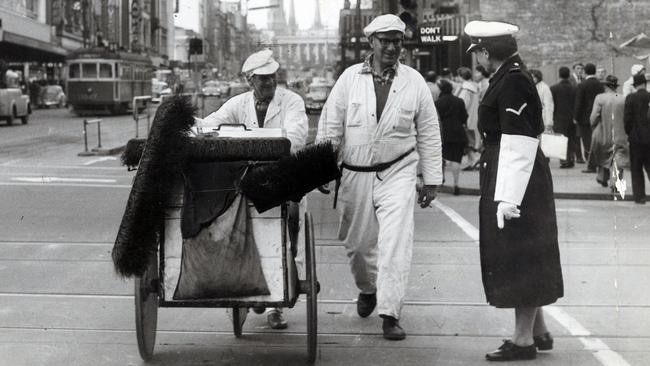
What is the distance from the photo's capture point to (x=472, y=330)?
7.33 meters

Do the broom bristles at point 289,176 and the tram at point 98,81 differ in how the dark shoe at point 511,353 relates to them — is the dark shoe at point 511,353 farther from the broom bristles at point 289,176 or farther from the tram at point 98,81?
the tram at point 98,81

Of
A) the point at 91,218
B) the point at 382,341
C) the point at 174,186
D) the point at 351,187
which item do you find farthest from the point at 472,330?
the point at 91,218

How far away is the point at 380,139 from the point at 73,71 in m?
48.4

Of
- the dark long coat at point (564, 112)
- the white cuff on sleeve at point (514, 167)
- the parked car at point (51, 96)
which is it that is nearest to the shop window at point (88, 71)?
the parked car at point (51, 96)

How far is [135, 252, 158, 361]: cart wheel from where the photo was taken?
6016 millimetres

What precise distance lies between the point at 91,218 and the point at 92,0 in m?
69.3

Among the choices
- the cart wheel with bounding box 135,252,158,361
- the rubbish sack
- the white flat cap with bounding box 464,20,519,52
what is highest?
the white flat cap with bounding box 464,20,519,52

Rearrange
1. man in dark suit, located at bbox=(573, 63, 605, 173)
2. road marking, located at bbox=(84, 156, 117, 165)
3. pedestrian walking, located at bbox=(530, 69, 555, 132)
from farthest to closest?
Result: road marking, located at bbox=(84, 156, 117, 165) < man in dark suit, located at bbox=(573, 63, 605, 173) < pedestrian walking, located at bbox=(530, 69, 555, 132)

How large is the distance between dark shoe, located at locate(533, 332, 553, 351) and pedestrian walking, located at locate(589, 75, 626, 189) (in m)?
9.90

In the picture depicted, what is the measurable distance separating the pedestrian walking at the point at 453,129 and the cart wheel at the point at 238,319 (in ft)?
35.0

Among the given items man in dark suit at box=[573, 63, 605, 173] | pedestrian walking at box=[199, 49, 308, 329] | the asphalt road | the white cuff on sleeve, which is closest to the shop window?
man in dark suit at box=[573, 63, 605, 173]

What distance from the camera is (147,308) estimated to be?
6207 mm

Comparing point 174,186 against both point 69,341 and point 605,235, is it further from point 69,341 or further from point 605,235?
point 605,235

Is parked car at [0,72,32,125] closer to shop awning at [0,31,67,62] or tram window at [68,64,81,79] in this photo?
shop awning at [0,31,67,62]
